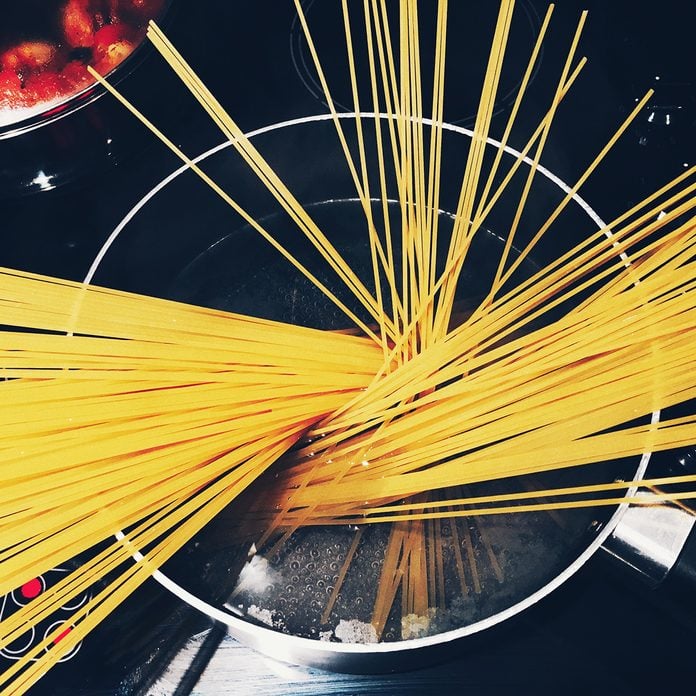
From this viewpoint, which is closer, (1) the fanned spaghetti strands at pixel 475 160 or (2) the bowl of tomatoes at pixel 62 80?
(1) the fanned spaghetti strands at pixel 475 160

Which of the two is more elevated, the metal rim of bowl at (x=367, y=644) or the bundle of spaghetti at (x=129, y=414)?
the bundle of spaghetti at (x=129, y=414)

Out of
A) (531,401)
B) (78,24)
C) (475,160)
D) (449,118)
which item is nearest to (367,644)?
(531,401)

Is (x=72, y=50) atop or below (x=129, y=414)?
atop

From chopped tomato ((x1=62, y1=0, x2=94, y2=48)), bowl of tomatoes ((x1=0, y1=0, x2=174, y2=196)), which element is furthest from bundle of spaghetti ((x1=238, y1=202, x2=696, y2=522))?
chopped tomato ((x1=62, y1=0, x2=94, y2=48))

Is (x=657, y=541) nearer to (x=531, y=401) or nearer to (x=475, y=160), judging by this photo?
(x=531, y=401)

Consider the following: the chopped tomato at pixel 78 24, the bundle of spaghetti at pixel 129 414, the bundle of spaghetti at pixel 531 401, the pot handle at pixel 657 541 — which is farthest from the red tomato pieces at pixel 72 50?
the pot handle at pixel 657 541

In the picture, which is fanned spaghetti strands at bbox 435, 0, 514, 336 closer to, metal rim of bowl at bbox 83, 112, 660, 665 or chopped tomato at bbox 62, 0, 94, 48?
metal rim of bowl at bbox 83, 112, 660, 665

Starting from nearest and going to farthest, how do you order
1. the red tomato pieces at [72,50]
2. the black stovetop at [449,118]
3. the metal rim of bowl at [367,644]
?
the metal rim of bowl at [367,644] < the black stovetop at [449,118] < the red tomato pieces at [72,50]

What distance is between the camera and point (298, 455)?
1.71 ft

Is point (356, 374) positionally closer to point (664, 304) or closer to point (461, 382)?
point (461, 382)

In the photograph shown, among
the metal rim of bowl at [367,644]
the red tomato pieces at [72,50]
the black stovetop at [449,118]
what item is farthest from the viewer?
the red tomato pieces at [72,50]

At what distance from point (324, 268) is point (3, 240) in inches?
11.6

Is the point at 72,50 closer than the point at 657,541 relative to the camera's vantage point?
No

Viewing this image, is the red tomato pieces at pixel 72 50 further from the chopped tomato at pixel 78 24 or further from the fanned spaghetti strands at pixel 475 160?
the fanned spaghetti strands at pixel 475 160
